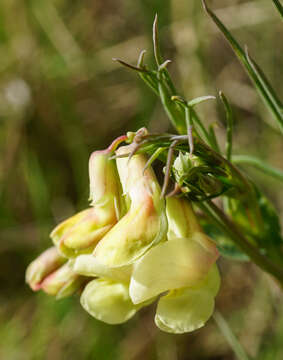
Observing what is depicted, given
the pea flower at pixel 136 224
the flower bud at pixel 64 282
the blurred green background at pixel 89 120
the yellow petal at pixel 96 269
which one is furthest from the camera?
the blurred green background at pixel 89 120

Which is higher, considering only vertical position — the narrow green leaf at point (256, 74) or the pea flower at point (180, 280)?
the narrow green leaf at point (256, 74)

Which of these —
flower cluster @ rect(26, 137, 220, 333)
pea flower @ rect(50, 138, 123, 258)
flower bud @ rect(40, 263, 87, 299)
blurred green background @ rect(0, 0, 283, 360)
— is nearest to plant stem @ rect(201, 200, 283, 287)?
flower cluster @ rect(26, 137, 220, 333)

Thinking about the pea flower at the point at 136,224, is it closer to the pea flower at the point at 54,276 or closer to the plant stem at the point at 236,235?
the plant stem at the point at 236,235

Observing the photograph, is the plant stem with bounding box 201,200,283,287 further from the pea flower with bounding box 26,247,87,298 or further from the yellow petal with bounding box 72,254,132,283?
the pea flower with bounding box 26,247,87,298

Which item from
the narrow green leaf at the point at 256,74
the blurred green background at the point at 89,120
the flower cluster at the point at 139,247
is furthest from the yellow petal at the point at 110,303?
the blurred green background at the point at 89,120

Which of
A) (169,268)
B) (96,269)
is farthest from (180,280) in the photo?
(96,269)

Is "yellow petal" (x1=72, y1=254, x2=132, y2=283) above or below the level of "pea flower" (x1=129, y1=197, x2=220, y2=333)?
above

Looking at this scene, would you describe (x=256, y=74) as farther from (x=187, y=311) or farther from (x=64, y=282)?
(x=64, y=282)
